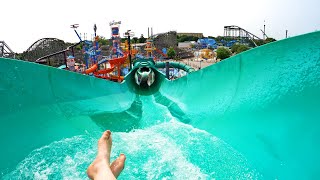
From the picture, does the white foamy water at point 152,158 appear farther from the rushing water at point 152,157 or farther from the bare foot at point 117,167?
the bare foot at point 117,167

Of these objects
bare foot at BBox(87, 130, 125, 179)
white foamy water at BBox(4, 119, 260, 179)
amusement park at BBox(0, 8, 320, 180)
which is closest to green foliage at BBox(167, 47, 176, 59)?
amusement park at BBox(0, 8, 320, 180)

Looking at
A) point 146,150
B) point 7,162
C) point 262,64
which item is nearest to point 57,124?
point 7,162

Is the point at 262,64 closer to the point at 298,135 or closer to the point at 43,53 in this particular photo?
the point at 298,135

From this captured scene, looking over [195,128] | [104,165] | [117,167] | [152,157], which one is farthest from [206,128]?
[104,165]

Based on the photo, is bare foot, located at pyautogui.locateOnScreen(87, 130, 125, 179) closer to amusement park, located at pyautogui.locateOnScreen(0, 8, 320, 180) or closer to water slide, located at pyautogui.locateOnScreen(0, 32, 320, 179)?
amusement park, located at pyautogui.locateOnScreen(0, 8, 320, 180)

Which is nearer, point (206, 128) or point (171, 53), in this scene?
point (206, 128)

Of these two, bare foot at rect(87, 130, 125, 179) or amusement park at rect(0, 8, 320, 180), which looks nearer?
bare foot at rect(87, 130, 125, 179)

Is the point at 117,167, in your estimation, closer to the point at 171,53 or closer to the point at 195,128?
the point at 195,128
